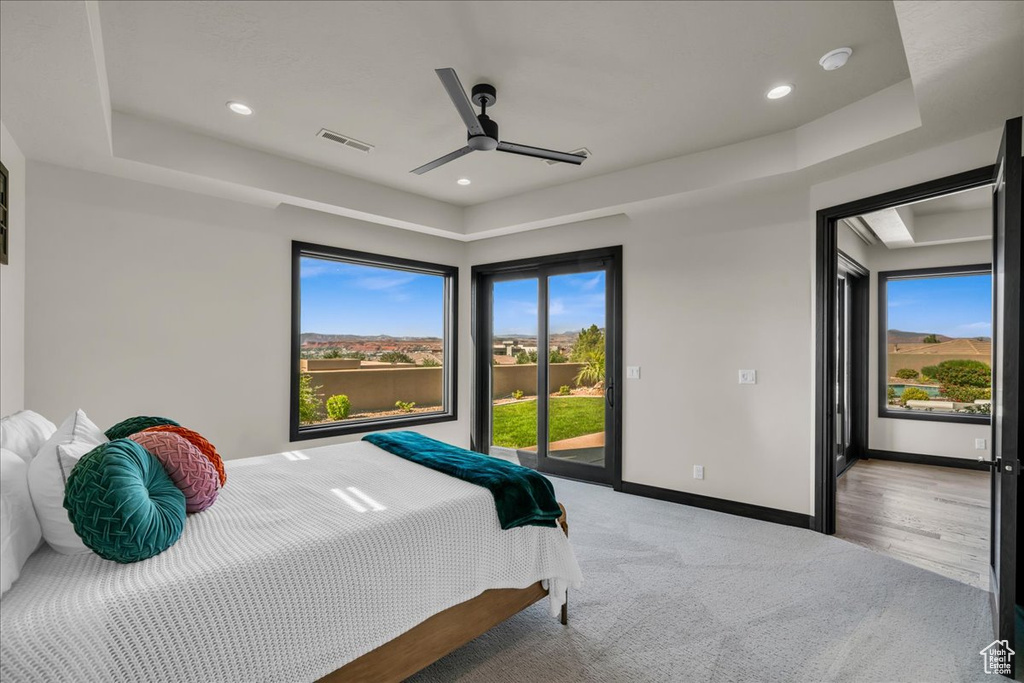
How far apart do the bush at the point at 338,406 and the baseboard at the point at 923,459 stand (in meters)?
6.08

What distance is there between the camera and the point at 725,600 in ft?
8.24

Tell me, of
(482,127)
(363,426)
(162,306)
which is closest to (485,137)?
(482,127)

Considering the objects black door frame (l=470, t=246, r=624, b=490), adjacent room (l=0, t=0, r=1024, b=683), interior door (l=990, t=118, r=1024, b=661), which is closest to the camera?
adjacent room (l=0, t=0, r=1024, b=683)

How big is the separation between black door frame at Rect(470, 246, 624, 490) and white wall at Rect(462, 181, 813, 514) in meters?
0.09

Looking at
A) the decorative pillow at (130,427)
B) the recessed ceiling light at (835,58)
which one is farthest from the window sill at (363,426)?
the recessed ceiling light at (835,58)

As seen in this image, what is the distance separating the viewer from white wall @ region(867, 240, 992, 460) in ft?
17.4

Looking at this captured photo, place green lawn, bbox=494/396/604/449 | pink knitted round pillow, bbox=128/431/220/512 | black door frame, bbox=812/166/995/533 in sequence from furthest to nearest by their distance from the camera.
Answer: green lawn, bbox=494/396/604/449
black door frame, bbox=812/166/995/533
pink knitted round pillow, bbox=128/431/220/512

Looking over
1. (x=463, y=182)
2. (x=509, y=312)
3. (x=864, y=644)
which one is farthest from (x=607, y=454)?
(x=463, y=182)

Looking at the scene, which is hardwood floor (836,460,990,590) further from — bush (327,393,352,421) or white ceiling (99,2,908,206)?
bush (327,393,352,421)

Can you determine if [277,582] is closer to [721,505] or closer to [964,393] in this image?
[721,505]

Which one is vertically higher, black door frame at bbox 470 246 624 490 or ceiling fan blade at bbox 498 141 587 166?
ceiling fan blade at bbox 498 141 587 166

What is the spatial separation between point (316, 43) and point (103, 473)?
2.07m

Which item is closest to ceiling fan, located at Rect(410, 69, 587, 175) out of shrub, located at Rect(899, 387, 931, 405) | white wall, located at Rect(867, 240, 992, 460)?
white wall, located at Rect(867, 240, 992, 460)

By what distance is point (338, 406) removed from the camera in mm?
4633
